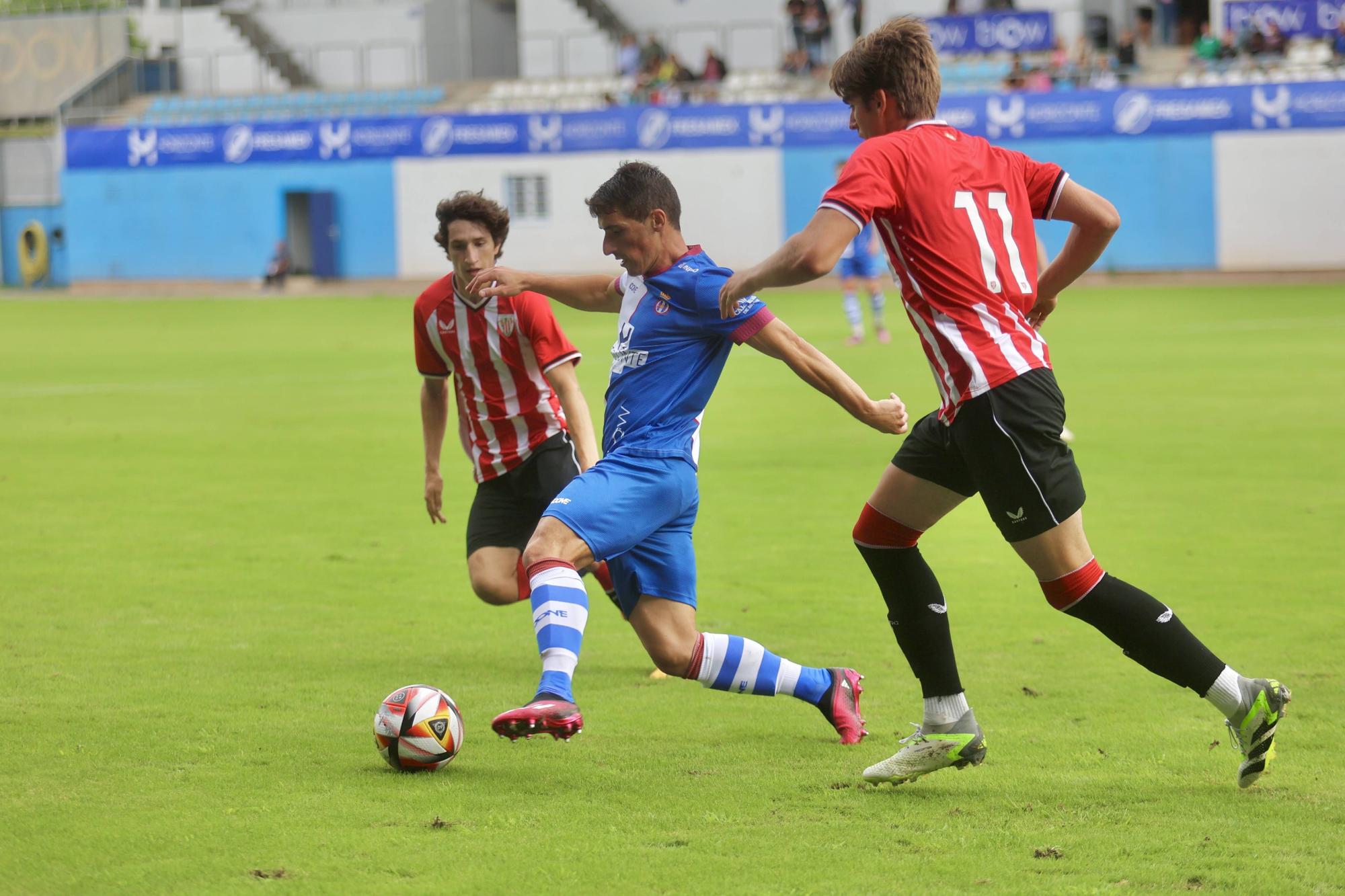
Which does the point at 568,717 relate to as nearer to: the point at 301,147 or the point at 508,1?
the point at 301,147

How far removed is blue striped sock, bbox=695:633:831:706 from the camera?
5.20 m

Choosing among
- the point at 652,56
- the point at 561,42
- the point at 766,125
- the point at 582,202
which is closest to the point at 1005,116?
the point at 766,125

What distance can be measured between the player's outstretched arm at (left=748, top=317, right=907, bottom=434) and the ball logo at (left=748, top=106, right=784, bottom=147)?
36.0m

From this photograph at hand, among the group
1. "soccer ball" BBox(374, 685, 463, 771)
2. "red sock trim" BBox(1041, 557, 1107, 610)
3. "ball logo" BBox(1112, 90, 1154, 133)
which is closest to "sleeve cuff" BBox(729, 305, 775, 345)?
"red sock trim" BBox(1041, 557, 1107, 610)

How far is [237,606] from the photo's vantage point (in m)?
7.66

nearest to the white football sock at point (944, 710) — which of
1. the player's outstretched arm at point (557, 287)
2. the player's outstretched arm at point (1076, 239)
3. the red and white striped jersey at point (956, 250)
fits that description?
the red and white striped jersey at point (956, 250)

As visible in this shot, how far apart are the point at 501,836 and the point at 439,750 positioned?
2.42 feet

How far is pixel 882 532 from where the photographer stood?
494cm

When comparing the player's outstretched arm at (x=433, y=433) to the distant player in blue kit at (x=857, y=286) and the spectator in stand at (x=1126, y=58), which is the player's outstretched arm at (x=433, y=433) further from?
the spectator in stand at (x=1126, y=58)

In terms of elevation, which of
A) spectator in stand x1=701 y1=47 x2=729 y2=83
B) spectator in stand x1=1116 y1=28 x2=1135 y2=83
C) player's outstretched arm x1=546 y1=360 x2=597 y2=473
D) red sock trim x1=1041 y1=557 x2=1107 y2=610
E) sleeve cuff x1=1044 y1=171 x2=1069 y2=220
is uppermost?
spectator in stand x1=701 y1=47 x2=729 y2=83

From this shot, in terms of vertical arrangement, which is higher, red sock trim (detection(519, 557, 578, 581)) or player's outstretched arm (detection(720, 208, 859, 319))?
player's outstretched arm (detection(720, 208, 859, 319))

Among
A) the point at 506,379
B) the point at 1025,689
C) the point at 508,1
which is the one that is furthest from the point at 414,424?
the point at 508,1

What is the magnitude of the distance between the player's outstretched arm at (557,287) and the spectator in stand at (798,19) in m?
39.1

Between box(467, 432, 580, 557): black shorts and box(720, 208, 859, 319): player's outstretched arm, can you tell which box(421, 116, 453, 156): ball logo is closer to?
box(467, 432, 580, 557): black shorts
